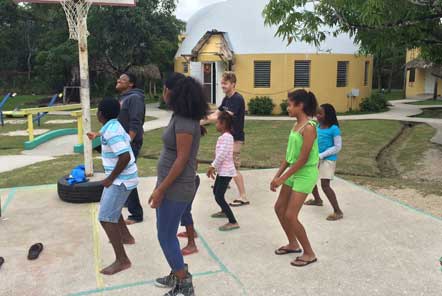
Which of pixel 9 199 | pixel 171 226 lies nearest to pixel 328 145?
pixel 171 226

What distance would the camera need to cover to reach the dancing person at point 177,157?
3.15 metres

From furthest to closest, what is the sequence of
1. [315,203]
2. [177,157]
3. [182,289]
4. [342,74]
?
1. [342,74]
2. [315,203]
3. [182,289]
4. [177,157]

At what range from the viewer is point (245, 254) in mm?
4363

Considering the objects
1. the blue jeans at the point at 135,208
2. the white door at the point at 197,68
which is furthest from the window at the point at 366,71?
the blue jeans at the point at 135,208

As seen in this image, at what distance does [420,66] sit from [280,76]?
16071 millimetres

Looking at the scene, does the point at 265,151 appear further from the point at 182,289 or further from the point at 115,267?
the point at 182,289

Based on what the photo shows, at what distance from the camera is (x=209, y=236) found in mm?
4855

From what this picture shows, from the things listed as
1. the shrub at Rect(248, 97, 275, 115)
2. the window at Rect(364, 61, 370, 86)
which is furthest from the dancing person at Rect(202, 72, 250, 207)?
the window at Rect(364, 61, 370, 86)

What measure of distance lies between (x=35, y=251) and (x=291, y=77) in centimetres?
1849

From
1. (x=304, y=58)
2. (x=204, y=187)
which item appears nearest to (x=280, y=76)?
(x=304, y=58)

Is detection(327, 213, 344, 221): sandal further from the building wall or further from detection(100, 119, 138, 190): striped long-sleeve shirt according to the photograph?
the building wall

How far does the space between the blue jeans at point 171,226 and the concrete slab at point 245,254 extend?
0.40 metres

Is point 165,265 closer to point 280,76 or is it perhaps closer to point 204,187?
point 204,187

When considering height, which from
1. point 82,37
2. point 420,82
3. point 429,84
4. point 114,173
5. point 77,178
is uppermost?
point 82,37
